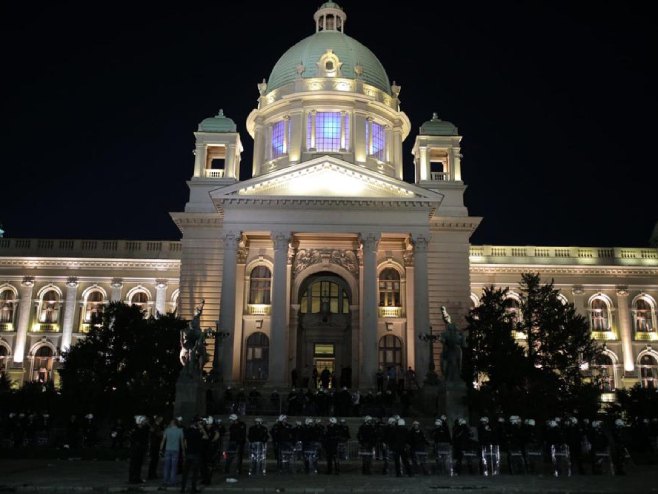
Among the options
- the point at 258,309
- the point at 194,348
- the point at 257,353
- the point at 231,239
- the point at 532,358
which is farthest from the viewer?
the point at 258,309

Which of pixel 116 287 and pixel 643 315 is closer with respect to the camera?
pixel 643 315

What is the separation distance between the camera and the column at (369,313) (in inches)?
1437

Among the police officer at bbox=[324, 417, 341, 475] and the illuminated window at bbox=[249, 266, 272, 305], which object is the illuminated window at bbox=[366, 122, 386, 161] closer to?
the illuminated window at bbox=[249, 266, 272, 305]

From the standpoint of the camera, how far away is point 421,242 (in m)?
39.2

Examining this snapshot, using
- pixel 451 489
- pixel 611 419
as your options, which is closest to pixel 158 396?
pixel 451 489

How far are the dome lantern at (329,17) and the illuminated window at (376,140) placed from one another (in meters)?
10.7

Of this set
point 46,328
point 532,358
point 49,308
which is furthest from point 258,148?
point 532,358

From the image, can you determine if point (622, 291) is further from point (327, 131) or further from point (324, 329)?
point (327, 131)

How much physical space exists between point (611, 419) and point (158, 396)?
19.1m

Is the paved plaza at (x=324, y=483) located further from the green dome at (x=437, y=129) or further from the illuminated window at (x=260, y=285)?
the green dome at (x=437, y=129)

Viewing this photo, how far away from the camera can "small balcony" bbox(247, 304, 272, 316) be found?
138ft

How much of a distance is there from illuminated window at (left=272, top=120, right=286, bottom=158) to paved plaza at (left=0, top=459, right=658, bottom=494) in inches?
1229

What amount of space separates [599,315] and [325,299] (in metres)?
22.1

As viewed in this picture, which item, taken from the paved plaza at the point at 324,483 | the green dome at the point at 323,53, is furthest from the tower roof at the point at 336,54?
the paved plaza at the point at 324,483
